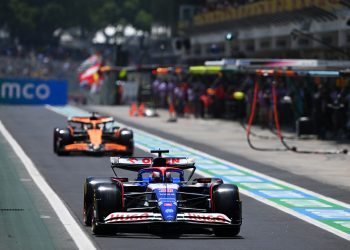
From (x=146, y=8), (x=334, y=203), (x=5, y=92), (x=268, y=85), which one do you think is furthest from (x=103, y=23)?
(x=334, y=203)

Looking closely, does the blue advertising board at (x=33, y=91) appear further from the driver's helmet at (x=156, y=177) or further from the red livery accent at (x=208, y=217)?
the red livery accent at (x=208, y=217)

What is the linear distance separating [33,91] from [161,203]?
1941 centimetres

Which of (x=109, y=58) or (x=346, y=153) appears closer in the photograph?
(x=346, y=153)

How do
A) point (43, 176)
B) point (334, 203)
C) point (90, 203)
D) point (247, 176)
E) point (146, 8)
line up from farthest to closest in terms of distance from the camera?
point (146, 8) → point (247, 176) → point (43, 176) → point (334, 203) → point (90, 203)

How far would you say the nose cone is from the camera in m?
15.4

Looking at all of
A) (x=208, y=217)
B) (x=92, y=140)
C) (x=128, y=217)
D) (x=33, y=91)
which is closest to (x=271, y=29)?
(x=33, y=91)

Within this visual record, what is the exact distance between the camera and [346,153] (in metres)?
34.1

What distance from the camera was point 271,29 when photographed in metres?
59.6

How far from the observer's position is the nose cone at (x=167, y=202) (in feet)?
50.4

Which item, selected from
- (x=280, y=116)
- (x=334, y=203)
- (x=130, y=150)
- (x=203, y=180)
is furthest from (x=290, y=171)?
(x=280, y=116)

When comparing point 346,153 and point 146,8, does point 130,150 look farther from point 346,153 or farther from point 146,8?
point 146,8

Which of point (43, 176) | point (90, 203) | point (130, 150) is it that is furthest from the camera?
point (130, 150)

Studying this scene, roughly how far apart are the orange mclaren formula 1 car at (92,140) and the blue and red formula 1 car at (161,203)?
14.4m

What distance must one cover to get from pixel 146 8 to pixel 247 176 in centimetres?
11840
